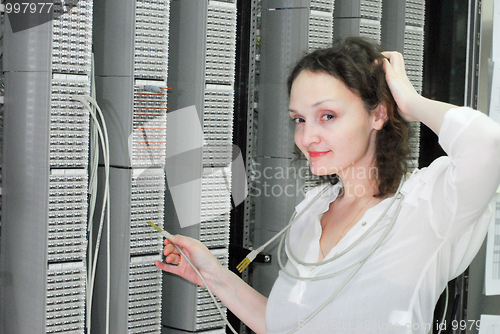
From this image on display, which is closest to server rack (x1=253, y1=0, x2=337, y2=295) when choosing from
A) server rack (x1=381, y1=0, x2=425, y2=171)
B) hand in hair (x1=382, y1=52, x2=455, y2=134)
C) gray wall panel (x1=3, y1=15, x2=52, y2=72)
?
server rack (x1=381, y1=0, x2=425, y2=171)

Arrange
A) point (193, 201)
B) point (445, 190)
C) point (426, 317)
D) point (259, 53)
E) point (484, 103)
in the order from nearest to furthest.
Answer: point (445, 190) → point (426, 317) → point (193, 201) → point (259, 53) → point (484, 103)

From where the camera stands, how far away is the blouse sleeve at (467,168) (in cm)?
81

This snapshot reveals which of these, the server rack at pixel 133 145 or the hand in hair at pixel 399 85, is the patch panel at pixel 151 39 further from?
the hand in hair at pixel 399 85

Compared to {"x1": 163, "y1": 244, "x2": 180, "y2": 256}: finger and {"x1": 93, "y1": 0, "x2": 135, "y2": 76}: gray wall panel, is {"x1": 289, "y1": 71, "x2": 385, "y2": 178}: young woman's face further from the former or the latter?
{"x1": 93, "y1": 0, "x2": 135, "y2": 76}: gray wall panel

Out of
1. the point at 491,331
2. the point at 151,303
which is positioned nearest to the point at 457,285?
the point at 491,331

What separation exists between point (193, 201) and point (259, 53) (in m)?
0.62

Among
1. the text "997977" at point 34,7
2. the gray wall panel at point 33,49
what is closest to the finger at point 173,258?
the gray wall panel at point 33,49

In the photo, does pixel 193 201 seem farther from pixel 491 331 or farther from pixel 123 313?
pixel 491 331

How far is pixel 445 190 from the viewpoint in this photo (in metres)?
0.89

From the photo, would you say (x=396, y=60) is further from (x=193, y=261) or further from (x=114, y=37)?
(x=114, y=37)

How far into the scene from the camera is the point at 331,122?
1.01 m

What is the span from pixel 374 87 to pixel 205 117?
62 cm

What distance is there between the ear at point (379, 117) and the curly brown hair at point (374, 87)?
1 centimetres

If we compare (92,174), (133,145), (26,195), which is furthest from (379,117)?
(26,195)
